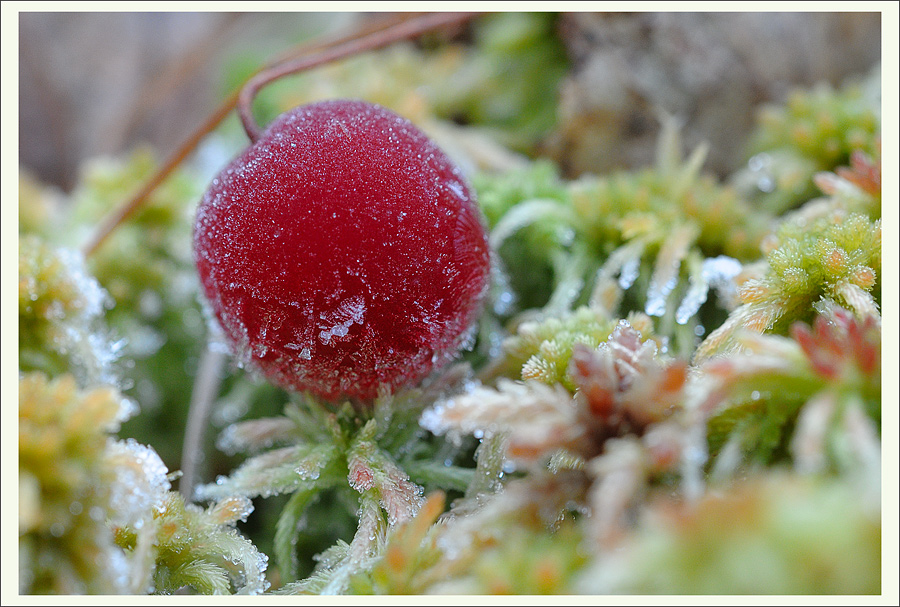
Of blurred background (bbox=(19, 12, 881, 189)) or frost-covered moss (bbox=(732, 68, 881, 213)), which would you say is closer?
frost-covered moss (bbox=(732, 68, 881, 213))

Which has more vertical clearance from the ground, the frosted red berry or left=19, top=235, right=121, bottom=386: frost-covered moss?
left=19, top=235, right=121, bottom=386: frost-covered moss

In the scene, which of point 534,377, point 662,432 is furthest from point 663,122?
point 662,432

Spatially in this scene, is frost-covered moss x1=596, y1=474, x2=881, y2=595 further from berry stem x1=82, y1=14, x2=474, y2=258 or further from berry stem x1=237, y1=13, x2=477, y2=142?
berry stem x1=82, y1=14, x2=474, y2=258

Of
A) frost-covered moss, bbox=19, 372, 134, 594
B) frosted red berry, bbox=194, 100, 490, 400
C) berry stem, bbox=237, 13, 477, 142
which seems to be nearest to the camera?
frost-covered moss, bbox=19, 372, 134, 594

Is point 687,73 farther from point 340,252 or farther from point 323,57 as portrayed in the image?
point 340,252

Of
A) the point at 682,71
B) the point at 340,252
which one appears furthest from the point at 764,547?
the point at 682,71

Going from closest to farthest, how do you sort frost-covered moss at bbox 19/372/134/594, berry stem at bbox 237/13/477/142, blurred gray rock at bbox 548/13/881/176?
frost-covered moss at bbox 19/372/134/594 → berry stem at bbox 237/13/477/142 → blurred gray rock at bbox 548/13/881/176

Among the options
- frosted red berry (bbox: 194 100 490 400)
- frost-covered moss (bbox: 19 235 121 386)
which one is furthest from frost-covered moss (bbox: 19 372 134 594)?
frost-covered moss (bbox: 19 235 121 386)

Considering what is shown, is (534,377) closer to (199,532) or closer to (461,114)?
(199,532)
